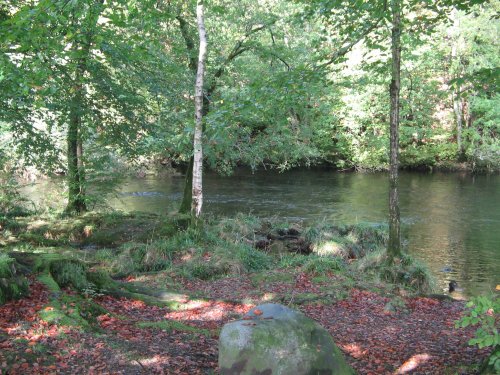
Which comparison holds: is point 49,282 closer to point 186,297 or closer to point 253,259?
point 186,297

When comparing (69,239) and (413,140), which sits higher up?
(413,140)

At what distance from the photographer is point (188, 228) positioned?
1200 centimetres

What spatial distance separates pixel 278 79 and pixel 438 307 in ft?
16.9

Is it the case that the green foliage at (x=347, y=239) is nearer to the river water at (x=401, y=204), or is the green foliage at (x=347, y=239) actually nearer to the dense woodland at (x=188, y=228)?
the dense woodland at (x=188, y=228)

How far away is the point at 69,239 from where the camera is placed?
42.6 feet

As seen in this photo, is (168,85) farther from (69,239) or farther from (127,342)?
(127,342)

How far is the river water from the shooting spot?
A: 13.6m

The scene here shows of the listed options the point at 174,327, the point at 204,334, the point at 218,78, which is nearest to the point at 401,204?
the point at 218,78

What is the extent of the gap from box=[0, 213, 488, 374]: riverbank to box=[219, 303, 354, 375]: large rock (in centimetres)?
70

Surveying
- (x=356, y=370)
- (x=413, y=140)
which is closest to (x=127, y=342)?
(x=356, y=370)

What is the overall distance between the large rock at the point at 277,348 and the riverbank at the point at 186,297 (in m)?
0.70

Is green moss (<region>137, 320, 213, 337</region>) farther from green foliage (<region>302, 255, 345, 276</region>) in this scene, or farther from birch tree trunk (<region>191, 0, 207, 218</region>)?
birch tree trunk (<region>191, 0, 207, 218</region>)

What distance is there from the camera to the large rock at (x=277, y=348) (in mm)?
4426

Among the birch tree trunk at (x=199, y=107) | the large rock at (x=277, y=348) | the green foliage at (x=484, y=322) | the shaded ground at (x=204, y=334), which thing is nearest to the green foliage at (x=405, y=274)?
the shaded ground at (x=204, y=334)
